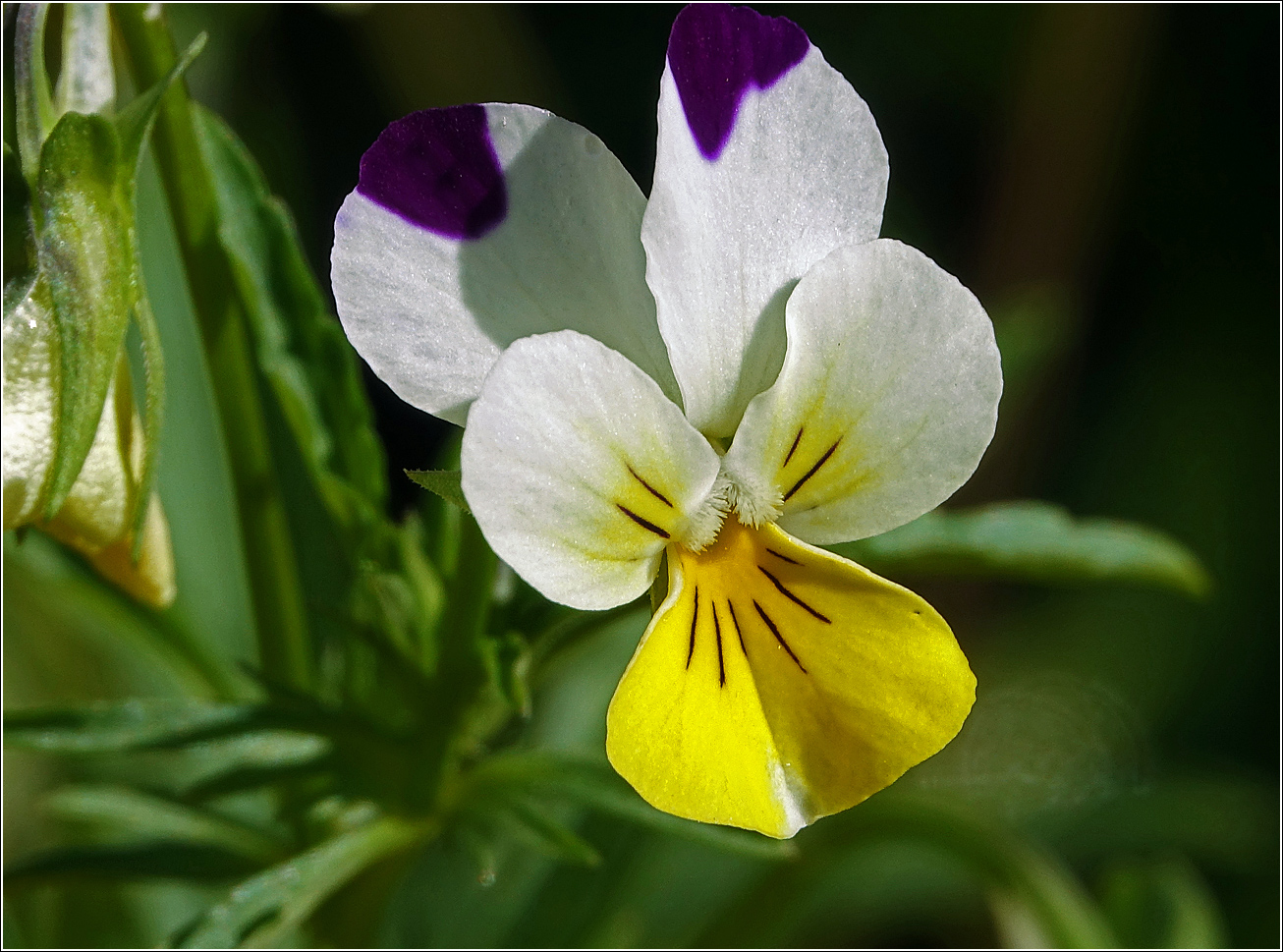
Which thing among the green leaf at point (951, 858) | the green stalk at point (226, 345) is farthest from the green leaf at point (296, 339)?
the green leaf at point (951, 858)

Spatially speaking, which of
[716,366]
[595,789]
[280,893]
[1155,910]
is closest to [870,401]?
[716,366]

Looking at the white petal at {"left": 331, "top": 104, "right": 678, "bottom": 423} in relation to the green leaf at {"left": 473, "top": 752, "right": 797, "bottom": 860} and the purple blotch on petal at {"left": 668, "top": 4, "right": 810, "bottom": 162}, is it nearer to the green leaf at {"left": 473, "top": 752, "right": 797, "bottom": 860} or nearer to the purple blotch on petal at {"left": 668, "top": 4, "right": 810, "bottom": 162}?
the purple blotch on petal at {"left": 668, "top": 4, "right": 810, "bottom": 162}

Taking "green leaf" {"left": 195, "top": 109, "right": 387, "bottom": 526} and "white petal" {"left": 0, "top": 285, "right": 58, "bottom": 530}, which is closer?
"white petal" {"left": 0, "top": 285, "right": 58, "bottom": 530}

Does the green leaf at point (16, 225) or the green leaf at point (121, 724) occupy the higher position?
the green leaf at point (16, 225)

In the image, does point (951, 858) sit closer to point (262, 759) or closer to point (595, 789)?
point (595, 789)

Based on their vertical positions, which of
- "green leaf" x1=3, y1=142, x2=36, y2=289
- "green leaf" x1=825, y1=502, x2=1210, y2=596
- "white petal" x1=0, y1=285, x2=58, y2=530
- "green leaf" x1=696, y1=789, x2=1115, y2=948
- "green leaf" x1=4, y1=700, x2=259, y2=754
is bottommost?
"green leaf" x1=696, y1=789, x2=1115, y2=948

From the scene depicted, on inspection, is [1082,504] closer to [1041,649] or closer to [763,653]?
[1041,649]

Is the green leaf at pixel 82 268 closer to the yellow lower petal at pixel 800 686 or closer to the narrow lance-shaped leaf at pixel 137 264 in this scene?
the narrow lance-shaped leaf at pixel 137 264

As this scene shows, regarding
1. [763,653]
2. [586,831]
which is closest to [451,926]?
[586,831]

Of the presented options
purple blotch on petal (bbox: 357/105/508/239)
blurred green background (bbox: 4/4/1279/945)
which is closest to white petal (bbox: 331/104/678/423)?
purple blotch on petal (bbox: 357/105/508/239)
